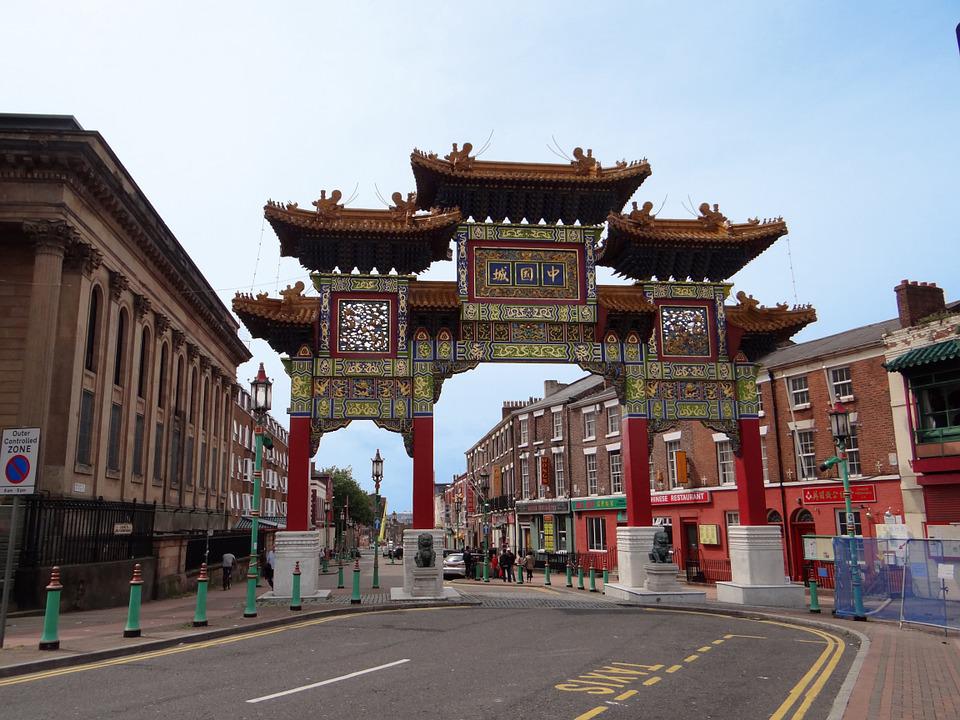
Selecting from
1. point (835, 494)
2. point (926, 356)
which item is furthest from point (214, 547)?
point (926, 356)

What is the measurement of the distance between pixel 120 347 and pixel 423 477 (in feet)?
49.9

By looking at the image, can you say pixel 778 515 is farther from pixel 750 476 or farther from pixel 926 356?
pixel 750 476

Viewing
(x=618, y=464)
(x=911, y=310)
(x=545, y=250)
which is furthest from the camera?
(x=618, y=464)

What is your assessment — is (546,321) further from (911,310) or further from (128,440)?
(128,440)

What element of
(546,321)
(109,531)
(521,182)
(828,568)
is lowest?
(828,568)

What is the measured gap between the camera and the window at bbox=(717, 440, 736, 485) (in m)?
33.9

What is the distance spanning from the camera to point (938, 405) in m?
25.8

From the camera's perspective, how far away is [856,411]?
28188 mm

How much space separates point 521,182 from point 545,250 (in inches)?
88.1

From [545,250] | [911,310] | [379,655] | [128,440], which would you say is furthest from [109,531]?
[911,310]

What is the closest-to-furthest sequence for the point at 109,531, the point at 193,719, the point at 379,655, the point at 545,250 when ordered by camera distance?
the point at 193,719, the point at 379,655, the point at 109,531, the point at 545,250

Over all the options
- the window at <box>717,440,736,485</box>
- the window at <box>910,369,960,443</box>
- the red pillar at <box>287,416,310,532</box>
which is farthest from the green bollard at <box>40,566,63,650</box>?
the window at <box>717,440,736,485</box>

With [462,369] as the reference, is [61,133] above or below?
above

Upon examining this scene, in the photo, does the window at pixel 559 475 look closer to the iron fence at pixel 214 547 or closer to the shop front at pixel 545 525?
the shop front at pixel 545 525
